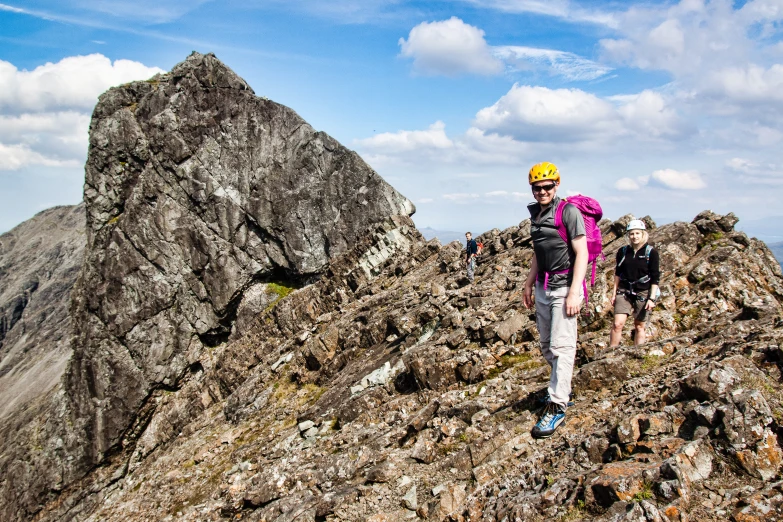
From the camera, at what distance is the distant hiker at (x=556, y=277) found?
27.5 feet

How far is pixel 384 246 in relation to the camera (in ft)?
140

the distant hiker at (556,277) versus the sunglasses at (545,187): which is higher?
the sunglasses at (545,187)

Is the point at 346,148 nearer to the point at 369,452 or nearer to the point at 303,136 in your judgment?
the point at 303,136

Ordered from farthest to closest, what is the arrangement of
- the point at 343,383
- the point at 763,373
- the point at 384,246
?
1. the point at 384,246
2. the point at 343,383
3. the point at 763,373

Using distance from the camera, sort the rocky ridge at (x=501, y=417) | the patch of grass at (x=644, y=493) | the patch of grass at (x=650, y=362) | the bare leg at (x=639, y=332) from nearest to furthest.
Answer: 1. the patch of grass at (x=644, y=493)
2. the rocky ridge at (x=501, y=417)
3. the patch of grass at (x=650, y=362)
4. the bare leg at (x=639, y=332)

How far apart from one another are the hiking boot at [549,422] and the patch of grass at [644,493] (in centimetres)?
239

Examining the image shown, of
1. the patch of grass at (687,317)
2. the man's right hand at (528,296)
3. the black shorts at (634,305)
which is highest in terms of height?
the man's right hand at (528,296)

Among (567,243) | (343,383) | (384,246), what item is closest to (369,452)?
(567,243)

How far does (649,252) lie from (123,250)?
171ft

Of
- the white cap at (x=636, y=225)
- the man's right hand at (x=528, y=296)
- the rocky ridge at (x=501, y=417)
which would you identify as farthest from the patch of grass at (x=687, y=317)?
the man's right hand at (x=528, y=296)

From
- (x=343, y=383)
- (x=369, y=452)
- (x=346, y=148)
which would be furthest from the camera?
(x=346, y=148)

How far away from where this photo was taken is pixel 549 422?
350 inches

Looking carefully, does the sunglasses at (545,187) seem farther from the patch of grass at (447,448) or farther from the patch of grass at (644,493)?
the patch of grass at (447,448)

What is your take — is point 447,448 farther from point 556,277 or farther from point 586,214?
point 586,214
